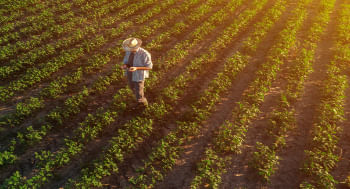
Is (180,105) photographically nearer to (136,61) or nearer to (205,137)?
(205,137)

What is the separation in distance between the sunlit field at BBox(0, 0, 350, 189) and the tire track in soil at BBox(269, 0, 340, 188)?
37mm

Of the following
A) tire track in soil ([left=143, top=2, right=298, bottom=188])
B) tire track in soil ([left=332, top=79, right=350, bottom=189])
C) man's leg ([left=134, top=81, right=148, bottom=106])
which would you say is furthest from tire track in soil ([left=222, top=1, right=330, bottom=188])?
man's leg ([left=134, top=81, right=148, bottom=106])

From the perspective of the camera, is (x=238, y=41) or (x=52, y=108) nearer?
(x=52, y=108)

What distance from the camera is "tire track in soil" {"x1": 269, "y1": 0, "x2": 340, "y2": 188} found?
5605mm

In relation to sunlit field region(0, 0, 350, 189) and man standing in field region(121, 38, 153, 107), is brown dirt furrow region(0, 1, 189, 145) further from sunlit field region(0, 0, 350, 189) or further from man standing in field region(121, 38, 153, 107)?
man standing in field region(121, 38, 153, 107)

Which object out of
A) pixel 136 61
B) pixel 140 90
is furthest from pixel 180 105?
pixel 136 61

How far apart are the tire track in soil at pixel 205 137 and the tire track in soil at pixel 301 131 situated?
6.38 ft

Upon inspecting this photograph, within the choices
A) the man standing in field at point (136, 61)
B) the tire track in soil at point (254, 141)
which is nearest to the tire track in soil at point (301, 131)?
the tire track in soil at point (254, 141)

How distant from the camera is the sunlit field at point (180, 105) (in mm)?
5641

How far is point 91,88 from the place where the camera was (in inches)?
329

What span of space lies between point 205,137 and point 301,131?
9.74ft

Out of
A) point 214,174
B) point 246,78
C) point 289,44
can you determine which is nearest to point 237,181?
point 214,174

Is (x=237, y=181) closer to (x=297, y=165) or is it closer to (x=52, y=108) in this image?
(x=297, y=165)

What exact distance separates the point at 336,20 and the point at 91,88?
47.8 ft
